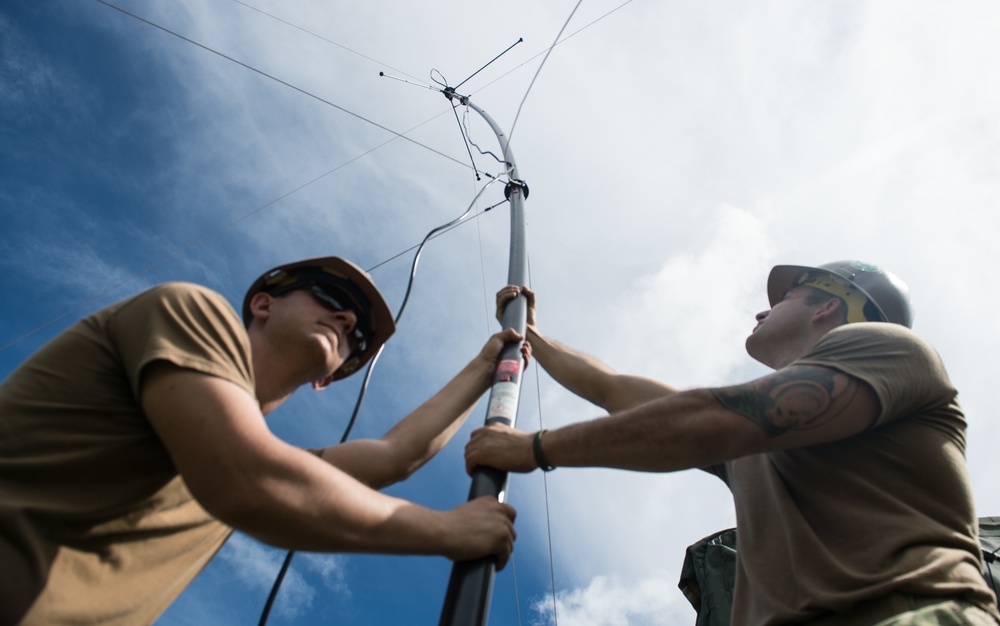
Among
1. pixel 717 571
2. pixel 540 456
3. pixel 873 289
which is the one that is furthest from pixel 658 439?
pixel 873 289

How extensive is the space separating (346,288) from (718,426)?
182 centimetres

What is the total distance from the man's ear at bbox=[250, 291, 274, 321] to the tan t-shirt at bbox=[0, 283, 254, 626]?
846 millimetres

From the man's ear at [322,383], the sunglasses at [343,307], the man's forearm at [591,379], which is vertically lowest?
the man's ear at [322,383]

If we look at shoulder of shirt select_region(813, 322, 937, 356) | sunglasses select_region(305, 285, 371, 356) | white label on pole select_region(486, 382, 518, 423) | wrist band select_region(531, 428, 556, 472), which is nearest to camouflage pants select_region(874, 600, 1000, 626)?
shoulder of shirt select_region(813, 322, 937, 356)

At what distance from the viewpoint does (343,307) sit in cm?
306

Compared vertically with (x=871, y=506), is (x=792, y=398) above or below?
above

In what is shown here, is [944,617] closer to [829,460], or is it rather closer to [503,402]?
[829,460]

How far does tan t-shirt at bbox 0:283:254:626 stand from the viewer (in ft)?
5.27

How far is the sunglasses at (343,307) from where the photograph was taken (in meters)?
2.92

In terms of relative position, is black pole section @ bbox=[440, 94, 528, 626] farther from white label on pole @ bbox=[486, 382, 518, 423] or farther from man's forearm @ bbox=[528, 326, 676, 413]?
man's forearm @ bbox=[528, 326, 676, 413]

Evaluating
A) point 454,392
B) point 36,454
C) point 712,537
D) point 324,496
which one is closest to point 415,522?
point 324,496

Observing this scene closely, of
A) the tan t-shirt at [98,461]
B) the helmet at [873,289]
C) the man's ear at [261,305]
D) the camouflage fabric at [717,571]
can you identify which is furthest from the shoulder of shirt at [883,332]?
the man's ear at [261,305]

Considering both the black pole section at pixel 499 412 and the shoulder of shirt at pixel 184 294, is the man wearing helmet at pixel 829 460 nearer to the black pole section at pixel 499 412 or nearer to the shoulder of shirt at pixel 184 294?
the black pole section at pixel 499 412

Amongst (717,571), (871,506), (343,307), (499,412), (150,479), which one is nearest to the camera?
(150,479)
